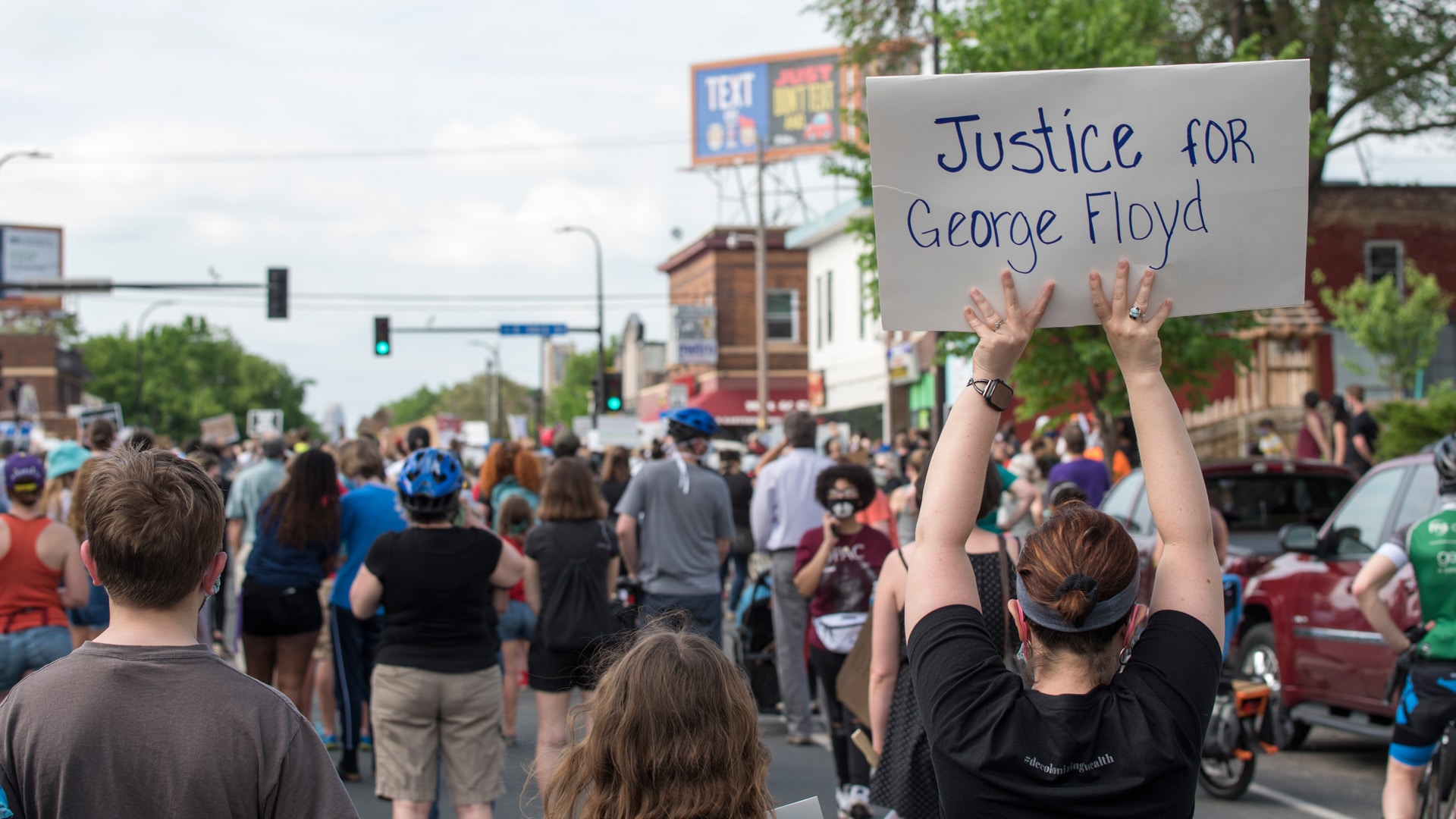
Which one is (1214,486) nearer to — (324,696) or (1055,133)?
(324,696)

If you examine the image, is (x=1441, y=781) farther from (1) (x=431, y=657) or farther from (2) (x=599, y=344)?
(2) (x=599, y=344)

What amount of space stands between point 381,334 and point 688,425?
3086 centimetres

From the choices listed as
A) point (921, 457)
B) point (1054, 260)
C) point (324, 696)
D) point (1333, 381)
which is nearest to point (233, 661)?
point (324, 696)

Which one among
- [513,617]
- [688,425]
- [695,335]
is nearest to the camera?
[688,425]

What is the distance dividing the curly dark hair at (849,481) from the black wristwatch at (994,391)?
435 centimetres

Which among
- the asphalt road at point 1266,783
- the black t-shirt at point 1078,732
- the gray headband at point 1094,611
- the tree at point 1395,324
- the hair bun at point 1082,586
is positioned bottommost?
the asphalt road at point 1266,783

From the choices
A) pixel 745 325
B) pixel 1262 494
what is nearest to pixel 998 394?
pixel 1262 494

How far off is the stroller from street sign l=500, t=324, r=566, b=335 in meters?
31.0

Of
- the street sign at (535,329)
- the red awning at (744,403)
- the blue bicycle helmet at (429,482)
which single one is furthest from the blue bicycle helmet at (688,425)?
the red awning at (744,403)

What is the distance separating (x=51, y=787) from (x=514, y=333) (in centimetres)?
3806

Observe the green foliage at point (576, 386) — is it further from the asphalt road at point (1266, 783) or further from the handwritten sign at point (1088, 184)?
the handwritten sign at point (1088, 184)

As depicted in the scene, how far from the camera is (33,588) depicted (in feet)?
20.6

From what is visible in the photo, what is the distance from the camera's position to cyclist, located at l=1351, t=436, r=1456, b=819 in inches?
202

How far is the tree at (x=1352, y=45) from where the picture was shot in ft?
65.5
